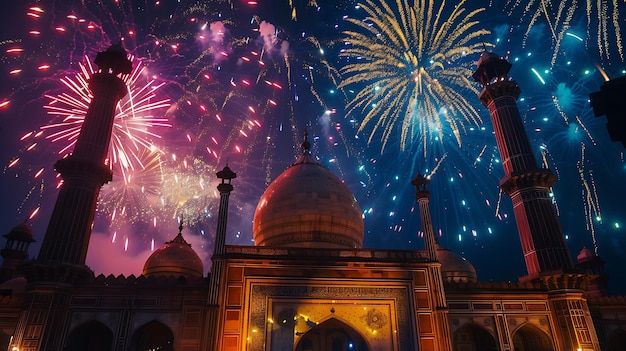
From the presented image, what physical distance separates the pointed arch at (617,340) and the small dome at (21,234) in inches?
1429

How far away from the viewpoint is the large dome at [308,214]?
20062 mm

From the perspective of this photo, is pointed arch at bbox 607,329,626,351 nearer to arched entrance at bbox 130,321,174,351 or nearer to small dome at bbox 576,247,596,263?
small dome at bbox 576,247,596,263

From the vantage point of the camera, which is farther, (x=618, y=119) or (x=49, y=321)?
(x=49, y=321)

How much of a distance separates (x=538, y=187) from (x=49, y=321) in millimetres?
22479

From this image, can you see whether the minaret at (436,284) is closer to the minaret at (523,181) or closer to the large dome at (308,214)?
the large dome at (308,214)

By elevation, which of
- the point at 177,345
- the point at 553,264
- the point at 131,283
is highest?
the point at 553,264

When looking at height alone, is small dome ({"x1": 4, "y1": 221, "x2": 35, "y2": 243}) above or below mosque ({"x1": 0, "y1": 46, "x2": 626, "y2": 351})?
above

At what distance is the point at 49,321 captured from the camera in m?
14.9

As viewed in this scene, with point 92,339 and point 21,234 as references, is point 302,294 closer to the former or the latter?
point 92,339

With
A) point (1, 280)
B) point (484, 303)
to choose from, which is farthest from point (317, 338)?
point (1, 280)

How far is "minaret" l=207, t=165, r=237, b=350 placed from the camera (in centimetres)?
1405

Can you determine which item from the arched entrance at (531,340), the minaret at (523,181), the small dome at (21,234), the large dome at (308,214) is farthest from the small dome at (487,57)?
the small dome at (21,234)

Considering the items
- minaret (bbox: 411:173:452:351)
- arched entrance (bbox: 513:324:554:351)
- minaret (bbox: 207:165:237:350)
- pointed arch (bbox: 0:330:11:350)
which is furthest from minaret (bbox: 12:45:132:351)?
arched entrance (bbox: 513:324:554:351)

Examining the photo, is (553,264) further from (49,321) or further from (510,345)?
(49,321)
